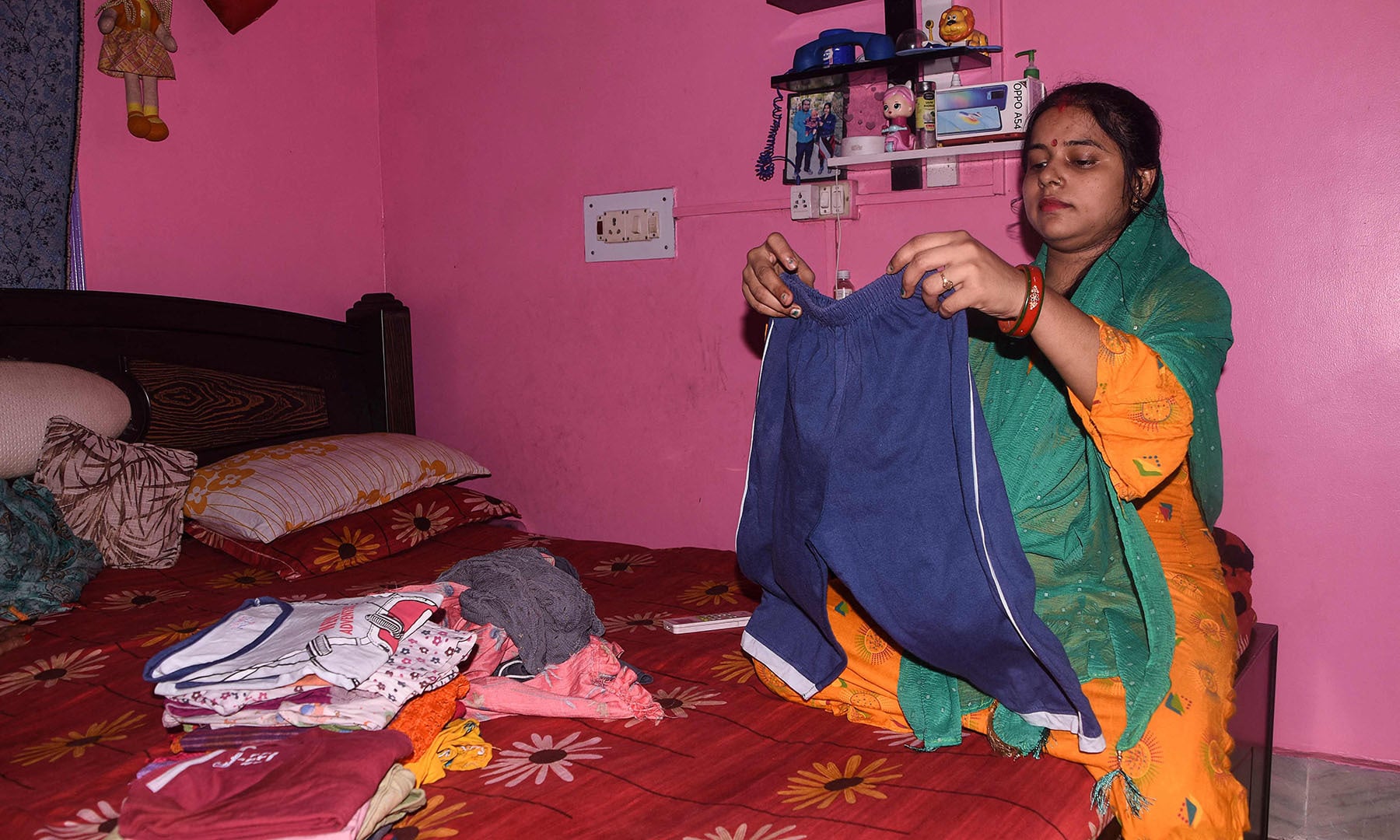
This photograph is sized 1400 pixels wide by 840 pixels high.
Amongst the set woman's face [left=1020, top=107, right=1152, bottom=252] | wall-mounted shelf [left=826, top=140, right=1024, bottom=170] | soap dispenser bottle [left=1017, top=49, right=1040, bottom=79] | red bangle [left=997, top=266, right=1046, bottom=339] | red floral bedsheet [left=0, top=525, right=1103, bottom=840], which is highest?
soap dispenser bottle [left=1017, top=49, right=1040, bottom=79]

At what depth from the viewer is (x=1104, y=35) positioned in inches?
92.4

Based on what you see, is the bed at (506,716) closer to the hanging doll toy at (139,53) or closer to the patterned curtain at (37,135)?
the patterned curtain at (37,135)

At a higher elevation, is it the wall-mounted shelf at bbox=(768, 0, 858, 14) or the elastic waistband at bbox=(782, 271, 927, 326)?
the wall-mounted shelf at bbox=(768, 0, 858, 14)

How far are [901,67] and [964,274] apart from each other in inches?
50.4

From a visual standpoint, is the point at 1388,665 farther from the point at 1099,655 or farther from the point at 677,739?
the point at 677,739

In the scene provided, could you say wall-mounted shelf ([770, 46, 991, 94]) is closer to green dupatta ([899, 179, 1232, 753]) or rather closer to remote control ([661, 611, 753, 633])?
green dupatta ([899, 179, 1232, 753])

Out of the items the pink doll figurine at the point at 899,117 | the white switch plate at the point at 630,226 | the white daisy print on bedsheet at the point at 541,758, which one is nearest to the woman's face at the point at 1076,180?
the pink doll figurine at the point at 899,117

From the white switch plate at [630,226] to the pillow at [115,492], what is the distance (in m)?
1.35

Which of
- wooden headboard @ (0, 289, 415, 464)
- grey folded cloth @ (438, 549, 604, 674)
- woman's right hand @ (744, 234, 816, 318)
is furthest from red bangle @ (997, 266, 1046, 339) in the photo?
wooden headboard @ (0, 289, 415, 464)

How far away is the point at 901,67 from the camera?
246 centimetres

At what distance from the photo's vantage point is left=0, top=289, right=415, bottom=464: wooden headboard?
266 cm

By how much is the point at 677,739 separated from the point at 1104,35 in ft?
6.10

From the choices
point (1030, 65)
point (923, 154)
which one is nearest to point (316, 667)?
point (923, 154)

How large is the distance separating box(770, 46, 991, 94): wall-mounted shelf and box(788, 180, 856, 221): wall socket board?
0.83 ft
